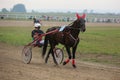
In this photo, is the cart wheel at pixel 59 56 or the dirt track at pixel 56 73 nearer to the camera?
the dirt track at pixel 56 73

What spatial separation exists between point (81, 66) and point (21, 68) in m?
2.50

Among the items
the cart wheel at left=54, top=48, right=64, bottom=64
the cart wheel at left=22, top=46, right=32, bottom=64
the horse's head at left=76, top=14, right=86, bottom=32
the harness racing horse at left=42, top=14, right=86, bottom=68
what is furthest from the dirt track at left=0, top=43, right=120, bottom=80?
the horse's head at left=76, top=14, right=86, bottom=32

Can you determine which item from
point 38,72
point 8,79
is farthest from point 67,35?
point 8,79

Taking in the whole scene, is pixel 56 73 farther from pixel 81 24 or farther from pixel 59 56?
pixel 59 56

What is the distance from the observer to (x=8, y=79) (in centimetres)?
1058

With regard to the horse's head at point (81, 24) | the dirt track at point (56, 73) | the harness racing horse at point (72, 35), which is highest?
the horse's head at point (81, 24)

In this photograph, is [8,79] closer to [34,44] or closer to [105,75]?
[105,75]

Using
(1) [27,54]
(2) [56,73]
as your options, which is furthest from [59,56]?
(2) [56,73]

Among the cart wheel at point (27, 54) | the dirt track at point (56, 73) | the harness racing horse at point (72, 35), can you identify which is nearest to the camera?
the dirt track at point (56, 73)

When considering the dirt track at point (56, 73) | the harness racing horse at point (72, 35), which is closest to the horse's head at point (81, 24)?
the harness racing horse at point (72, 35)

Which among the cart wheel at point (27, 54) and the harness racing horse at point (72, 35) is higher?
the harness racing horse at point (72, 35)

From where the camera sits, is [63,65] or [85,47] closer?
[63,65]

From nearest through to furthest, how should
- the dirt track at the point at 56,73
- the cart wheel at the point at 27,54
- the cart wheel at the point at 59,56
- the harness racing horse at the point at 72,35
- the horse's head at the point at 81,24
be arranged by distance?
1. the dirt track at the point at 56,73
2. the horse's head at the point at 81,24
3. the harness racing horse at the point at 72,35
4. the cart wheel at the point at 59,56
5. the cart wheel at the point at 27,54

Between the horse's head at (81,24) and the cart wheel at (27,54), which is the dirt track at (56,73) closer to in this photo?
the cart wheel at (27,54)
